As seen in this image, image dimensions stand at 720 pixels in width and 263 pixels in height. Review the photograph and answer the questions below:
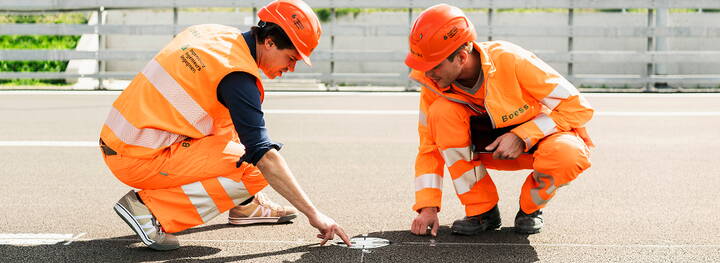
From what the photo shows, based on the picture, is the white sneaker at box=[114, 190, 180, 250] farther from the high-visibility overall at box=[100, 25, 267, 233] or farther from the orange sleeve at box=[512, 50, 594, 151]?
the orange sleeve at box=[512, 50, 594, 151]

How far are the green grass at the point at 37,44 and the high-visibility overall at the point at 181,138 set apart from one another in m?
9.66

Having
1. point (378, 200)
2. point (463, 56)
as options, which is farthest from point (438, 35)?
point (378, 200)

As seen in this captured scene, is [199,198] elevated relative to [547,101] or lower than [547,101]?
lower

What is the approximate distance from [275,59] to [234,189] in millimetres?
554

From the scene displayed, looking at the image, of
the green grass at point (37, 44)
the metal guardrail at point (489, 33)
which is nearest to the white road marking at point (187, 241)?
the metal guardrail at point (489, 33)

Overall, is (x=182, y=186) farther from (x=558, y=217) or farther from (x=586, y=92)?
(x=586, y=92)

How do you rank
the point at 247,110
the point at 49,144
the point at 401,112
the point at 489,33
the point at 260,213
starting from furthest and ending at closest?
1. the point at 489,33
2. the point at 401,112
3. the point at 49,144
4. the point at 260,213
5. the point at 247,110

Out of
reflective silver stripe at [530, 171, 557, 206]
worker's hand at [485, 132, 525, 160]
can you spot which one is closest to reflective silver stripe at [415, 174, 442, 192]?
worker's hand at [485, 132, 525, 160]

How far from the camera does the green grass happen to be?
12.7 m

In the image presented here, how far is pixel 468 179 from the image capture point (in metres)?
3.69

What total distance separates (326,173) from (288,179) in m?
2.07

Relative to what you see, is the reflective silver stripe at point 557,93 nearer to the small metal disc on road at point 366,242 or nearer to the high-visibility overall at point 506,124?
the high-visibility overall at point 506,124

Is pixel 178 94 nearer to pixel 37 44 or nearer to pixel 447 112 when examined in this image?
pixel 447 112

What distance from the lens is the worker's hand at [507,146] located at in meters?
3.51
